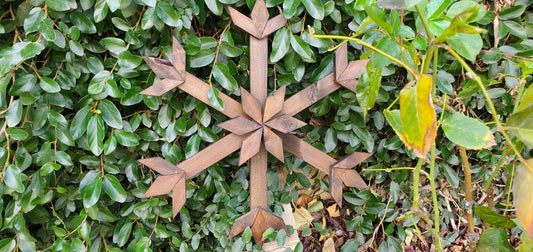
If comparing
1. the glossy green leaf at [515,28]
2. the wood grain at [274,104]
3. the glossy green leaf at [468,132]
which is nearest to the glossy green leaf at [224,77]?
the wood grain at [274,104]

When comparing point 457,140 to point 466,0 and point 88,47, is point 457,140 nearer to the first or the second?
point 466,0

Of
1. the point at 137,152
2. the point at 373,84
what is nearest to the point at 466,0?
the point at 373,84

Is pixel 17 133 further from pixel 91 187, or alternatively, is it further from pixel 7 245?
pixel 7 245

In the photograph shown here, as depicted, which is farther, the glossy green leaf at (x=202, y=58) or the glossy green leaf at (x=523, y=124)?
the glossy green leaf at (x=202, y=58)

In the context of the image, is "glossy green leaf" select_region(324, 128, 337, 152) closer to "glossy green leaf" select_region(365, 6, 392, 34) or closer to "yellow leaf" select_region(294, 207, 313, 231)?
"yellow leaf" select_region(294, 207, 313, 231)

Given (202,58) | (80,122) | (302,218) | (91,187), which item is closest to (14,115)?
(80,122)

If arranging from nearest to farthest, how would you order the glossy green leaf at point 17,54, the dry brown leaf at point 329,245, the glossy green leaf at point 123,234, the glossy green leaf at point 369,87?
the glossy green leaf at point 369,87 → the glossy green leaf at point 17,54 → the glossy green leaf at point 123,234 → the dry brown leaf at point 329,245

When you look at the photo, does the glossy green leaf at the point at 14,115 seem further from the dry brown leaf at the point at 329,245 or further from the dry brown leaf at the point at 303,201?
the dry brown leaf at the point at 329,245
